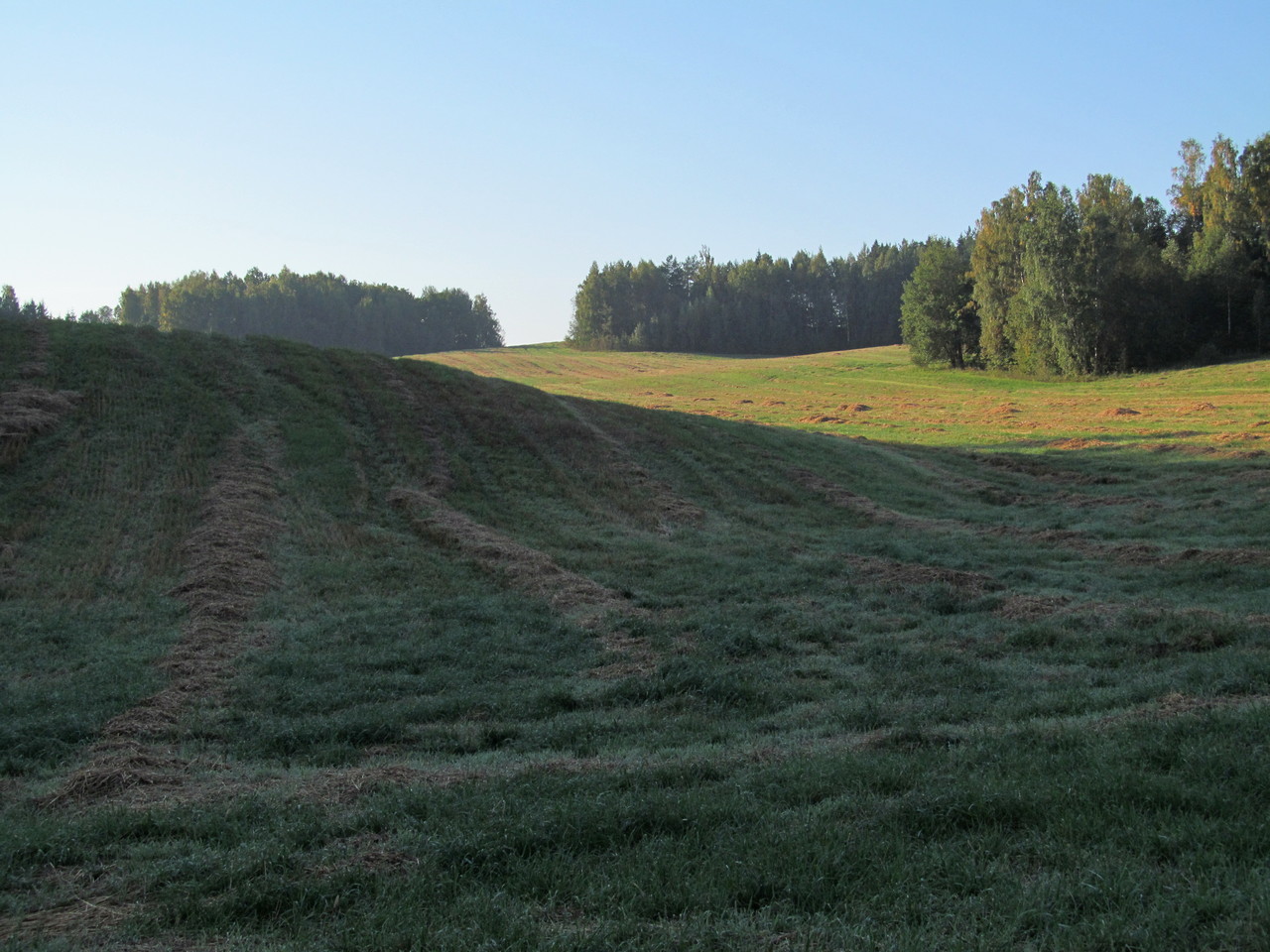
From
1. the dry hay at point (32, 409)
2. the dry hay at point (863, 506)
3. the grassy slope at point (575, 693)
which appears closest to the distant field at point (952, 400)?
the grassy slope at point (575, 693)

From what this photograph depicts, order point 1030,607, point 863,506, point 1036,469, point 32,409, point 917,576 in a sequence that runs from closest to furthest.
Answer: point 1030,607, point 917,576, point 32,409, point 863,506, point 1036,469

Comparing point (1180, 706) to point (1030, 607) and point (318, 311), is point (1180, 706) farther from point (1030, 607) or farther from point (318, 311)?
point (318, 311)

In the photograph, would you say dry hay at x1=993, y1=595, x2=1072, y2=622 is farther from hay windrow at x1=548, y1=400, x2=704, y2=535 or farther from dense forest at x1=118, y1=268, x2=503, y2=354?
dense forest at x1=118, y1=268, x2=503, y2=354

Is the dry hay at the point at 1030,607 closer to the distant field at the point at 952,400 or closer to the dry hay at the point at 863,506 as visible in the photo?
the dry hay at the point at 863,506

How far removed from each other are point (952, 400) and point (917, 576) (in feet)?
136

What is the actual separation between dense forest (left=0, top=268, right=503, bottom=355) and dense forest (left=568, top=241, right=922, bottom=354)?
18.8 metres

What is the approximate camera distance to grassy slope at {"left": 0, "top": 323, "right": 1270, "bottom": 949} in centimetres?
434

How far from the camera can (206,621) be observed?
11.8 meters

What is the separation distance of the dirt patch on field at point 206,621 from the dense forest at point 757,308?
318 ft

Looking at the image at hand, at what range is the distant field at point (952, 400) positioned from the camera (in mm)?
36406

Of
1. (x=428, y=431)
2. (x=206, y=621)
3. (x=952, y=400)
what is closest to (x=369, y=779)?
(x=206, y=621)

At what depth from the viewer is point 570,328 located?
121812 mm

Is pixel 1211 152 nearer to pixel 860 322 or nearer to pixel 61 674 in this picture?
pixel 860 322

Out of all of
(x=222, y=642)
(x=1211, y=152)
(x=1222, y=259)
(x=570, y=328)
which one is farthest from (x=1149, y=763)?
(x=570, y=328)
